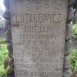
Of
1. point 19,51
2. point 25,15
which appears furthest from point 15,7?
point 19,51

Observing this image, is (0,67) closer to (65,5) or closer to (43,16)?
(43,16)

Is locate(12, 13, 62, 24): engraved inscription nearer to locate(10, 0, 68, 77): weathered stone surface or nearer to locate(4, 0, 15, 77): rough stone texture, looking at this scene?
locate(10, 0, 68, 77): weathered stone surface

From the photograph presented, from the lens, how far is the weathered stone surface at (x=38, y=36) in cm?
326

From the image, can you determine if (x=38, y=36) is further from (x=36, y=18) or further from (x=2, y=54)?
(x=2, y=54)

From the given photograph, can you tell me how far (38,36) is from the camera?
134 inches

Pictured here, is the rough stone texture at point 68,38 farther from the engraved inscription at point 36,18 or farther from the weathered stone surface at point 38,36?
the engraved inscription at point 36,18

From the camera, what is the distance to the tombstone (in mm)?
3260

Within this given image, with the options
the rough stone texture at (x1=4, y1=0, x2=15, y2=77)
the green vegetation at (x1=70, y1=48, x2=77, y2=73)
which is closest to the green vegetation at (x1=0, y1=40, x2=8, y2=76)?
the rough stone texture at (x1=4, y1=0, x2=15, y2=77)

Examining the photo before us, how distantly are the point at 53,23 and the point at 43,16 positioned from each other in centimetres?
20

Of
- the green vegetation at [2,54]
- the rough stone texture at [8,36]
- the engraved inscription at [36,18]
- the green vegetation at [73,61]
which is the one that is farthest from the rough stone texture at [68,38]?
the green vegetation at [2,54]

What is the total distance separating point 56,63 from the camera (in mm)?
3549

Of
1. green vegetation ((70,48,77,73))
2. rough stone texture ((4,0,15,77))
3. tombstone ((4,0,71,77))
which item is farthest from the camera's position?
green vegetation ((70,48,77,73))

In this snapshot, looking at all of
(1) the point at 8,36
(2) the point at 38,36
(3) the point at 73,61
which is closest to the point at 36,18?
(2) the point at 38,36

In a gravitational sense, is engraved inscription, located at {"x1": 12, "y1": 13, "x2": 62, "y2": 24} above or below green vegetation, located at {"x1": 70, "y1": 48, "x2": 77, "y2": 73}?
above
